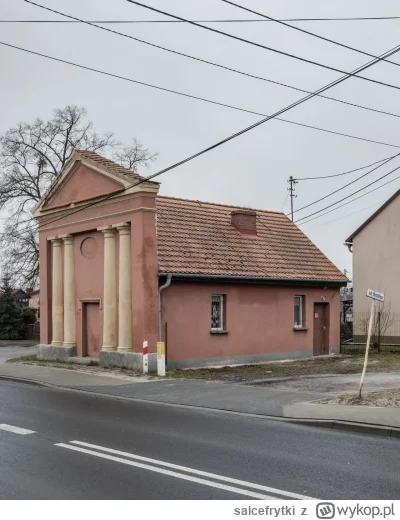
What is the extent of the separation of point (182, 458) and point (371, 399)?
582 cm

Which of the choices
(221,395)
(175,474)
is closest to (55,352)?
(221,395)

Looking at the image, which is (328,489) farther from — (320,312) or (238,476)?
(320,312)

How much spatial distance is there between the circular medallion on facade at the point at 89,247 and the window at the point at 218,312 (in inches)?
171

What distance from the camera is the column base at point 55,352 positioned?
74.9 ft

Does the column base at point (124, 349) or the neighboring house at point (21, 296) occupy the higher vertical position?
the neighboring house at point (21, 296)

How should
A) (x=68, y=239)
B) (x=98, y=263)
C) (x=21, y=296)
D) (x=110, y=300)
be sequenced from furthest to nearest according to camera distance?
(x=21, y=296) < (x=68, y=239) < (x=98, y=263) < (x=110, y=300)

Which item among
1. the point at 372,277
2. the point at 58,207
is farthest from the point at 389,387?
the point at 372,277

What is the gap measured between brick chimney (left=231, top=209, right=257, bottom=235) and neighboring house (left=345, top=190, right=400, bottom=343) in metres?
11.1

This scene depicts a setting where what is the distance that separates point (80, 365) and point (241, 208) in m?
9.37

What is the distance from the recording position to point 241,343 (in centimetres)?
2283

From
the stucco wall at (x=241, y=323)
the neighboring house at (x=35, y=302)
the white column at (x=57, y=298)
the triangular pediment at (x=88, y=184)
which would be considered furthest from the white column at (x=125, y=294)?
the neighboring house at (x=35, y=302)

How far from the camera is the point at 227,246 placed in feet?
77.6

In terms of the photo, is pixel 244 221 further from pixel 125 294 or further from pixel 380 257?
pixel 380 257

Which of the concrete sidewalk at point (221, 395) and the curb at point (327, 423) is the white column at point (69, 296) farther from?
the curb at point (327, 423)
